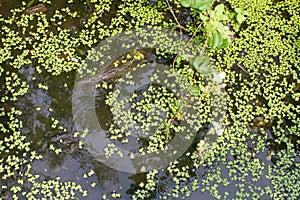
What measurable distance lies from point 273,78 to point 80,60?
1.14 metres

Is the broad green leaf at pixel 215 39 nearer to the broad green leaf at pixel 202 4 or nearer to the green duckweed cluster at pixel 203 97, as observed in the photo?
the broad green leaf at pixel 202 4

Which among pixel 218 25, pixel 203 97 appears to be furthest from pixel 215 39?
pixel 203 97

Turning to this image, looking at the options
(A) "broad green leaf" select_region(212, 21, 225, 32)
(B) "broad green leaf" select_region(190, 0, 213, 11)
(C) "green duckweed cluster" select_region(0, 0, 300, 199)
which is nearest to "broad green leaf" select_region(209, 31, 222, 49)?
(A) "broad green leaf" select_region(212, 21, 225, 32)

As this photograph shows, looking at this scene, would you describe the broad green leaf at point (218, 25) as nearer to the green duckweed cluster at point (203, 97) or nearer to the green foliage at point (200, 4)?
the green foliage at point (200, 4)

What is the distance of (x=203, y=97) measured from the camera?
90.0 inches

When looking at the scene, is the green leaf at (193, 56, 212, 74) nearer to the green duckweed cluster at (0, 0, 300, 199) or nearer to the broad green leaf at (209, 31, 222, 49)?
the broad green leaf at (209, 31, 222, 49)

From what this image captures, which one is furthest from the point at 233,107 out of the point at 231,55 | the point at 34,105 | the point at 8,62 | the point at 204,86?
the point at 8,62

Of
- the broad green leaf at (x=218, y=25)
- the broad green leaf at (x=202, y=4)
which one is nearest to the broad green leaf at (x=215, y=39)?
the broad green leaf at (x=218, y=25)

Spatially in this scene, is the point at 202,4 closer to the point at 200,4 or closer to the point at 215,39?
the point at 200,4

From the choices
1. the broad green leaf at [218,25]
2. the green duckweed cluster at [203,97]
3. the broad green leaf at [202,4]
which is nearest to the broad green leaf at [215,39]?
the broad green leaf at [218,25]

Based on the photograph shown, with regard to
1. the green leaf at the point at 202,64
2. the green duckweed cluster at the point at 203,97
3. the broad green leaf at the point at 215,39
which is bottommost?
the green duckweed cluster at the point at 203,97

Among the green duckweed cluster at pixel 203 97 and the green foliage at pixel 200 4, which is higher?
the green foliage at pixel 200 4

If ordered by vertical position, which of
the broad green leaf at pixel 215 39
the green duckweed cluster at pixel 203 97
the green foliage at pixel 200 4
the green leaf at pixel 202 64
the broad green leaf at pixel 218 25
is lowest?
the green duckweed cluster at pixel 203 97

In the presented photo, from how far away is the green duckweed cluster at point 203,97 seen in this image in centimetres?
201
